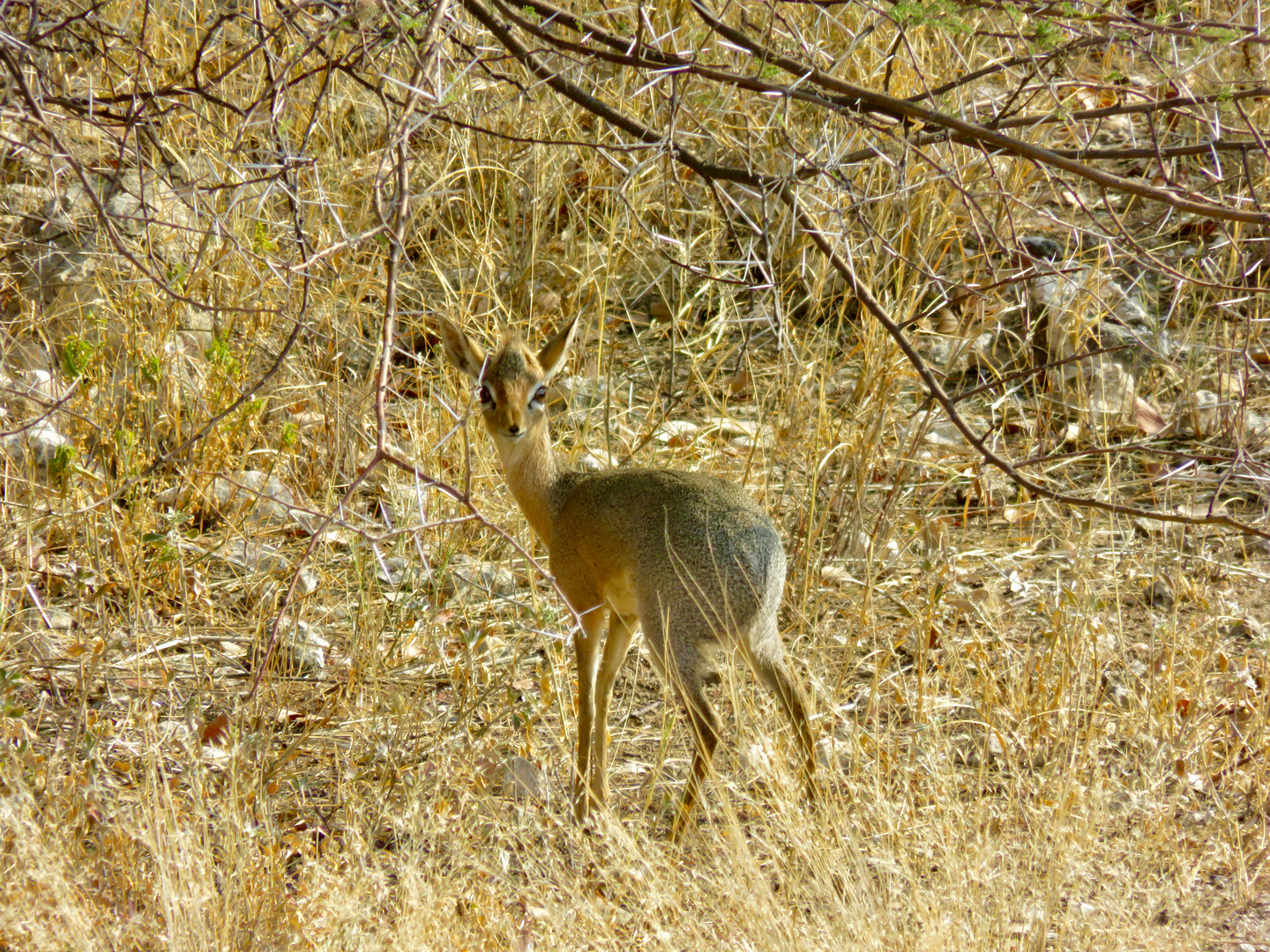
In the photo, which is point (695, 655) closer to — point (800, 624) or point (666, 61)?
point (800, 624)

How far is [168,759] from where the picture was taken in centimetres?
371

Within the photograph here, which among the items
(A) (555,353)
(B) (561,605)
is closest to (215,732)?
(B) (561,605)

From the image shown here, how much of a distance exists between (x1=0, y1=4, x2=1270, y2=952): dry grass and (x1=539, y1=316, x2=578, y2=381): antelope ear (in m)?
0.52

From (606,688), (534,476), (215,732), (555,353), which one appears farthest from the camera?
(534,476)

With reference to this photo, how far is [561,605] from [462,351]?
3.47ft

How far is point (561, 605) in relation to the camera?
459 cm

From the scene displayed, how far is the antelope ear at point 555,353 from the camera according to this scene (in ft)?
13.8

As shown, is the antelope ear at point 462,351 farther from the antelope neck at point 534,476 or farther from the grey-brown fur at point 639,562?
the antelope neck at point 534,476

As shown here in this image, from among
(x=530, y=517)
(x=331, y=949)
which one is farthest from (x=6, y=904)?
(x=530, y=517)

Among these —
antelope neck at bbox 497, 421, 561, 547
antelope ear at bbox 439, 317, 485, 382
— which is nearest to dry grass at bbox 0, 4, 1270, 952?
antelope neck at bbox 497, 421, 561, 547

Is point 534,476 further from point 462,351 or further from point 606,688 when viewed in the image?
point 606,688

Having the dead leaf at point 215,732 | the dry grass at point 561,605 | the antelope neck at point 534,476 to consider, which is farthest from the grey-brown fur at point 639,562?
the dead leaf at point 215,732

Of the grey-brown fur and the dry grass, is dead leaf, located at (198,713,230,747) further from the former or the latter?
the grey-brown fur

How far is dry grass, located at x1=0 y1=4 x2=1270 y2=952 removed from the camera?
9.23ft
